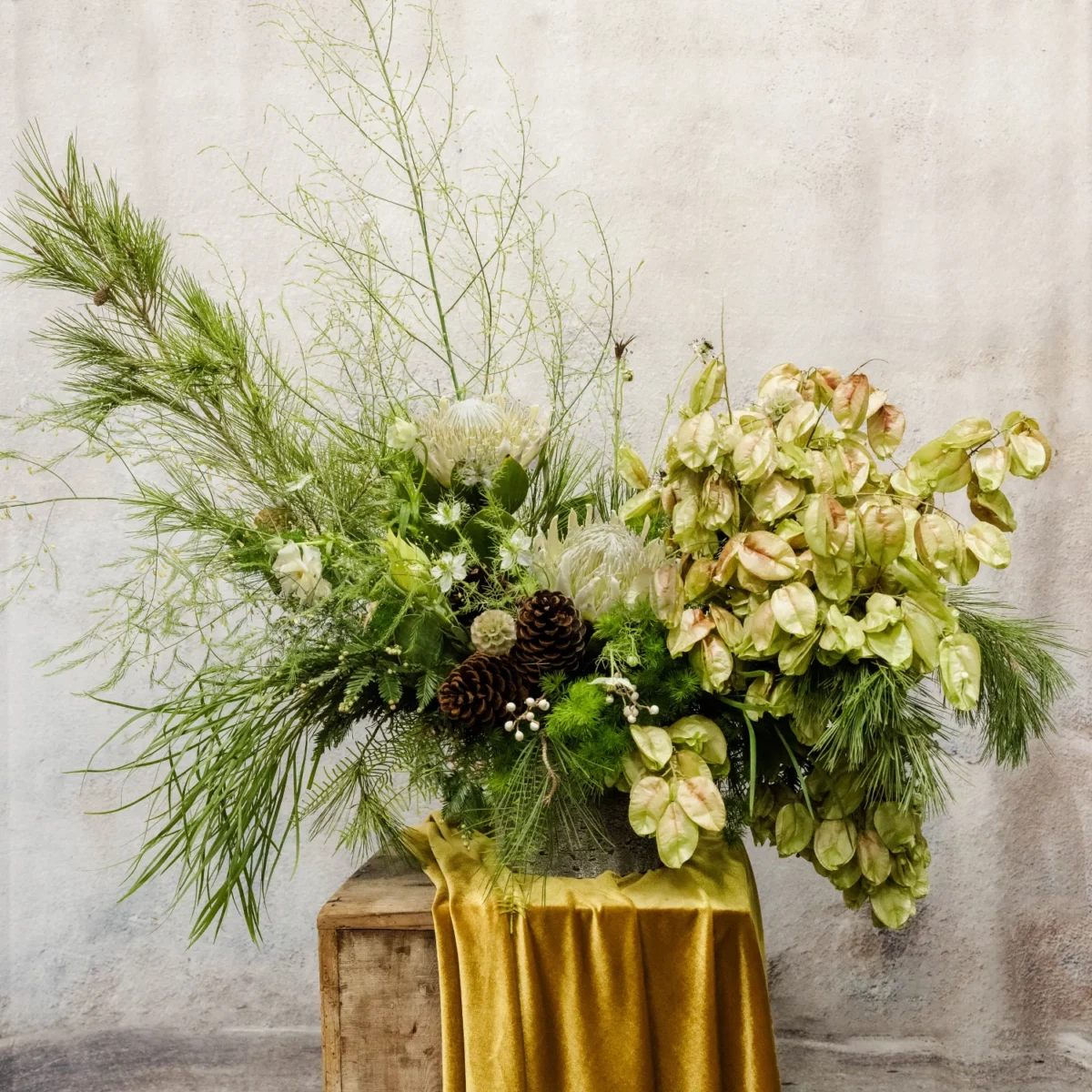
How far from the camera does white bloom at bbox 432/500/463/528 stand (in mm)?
922

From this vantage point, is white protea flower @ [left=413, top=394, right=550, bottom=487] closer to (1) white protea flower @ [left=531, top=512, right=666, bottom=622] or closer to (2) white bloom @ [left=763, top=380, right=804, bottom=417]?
(1) white protea flower @ [left=531, top=512, right=666, bottom=622]

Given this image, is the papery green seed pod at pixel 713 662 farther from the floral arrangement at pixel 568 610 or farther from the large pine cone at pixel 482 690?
the large pine cone at pixel 482 690

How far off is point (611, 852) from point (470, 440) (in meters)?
0.43

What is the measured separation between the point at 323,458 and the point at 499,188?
2.44 feet

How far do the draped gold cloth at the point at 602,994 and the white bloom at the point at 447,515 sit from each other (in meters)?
0.35

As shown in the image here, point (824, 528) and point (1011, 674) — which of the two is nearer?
point (824, 528)

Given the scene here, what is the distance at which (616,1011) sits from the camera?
0.89m

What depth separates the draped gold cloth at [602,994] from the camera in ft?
2.89

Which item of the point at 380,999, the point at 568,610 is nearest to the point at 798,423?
the point at 568,610

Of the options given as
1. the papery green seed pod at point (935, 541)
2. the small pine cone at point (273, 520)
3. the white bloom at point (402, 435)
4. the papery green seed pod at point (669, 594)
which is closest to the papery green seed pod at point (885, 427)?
the papery green seed pod at point (935, 541)

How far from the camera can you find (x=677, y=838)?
2.68 feet

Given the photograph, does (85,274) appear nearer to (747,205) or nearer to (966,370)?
(747,205)

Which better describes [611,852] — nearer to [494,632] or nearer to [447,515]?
[494,632]

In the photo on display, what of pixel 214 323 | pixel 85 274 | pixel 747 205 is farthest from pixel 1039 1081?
pixel 85 274
